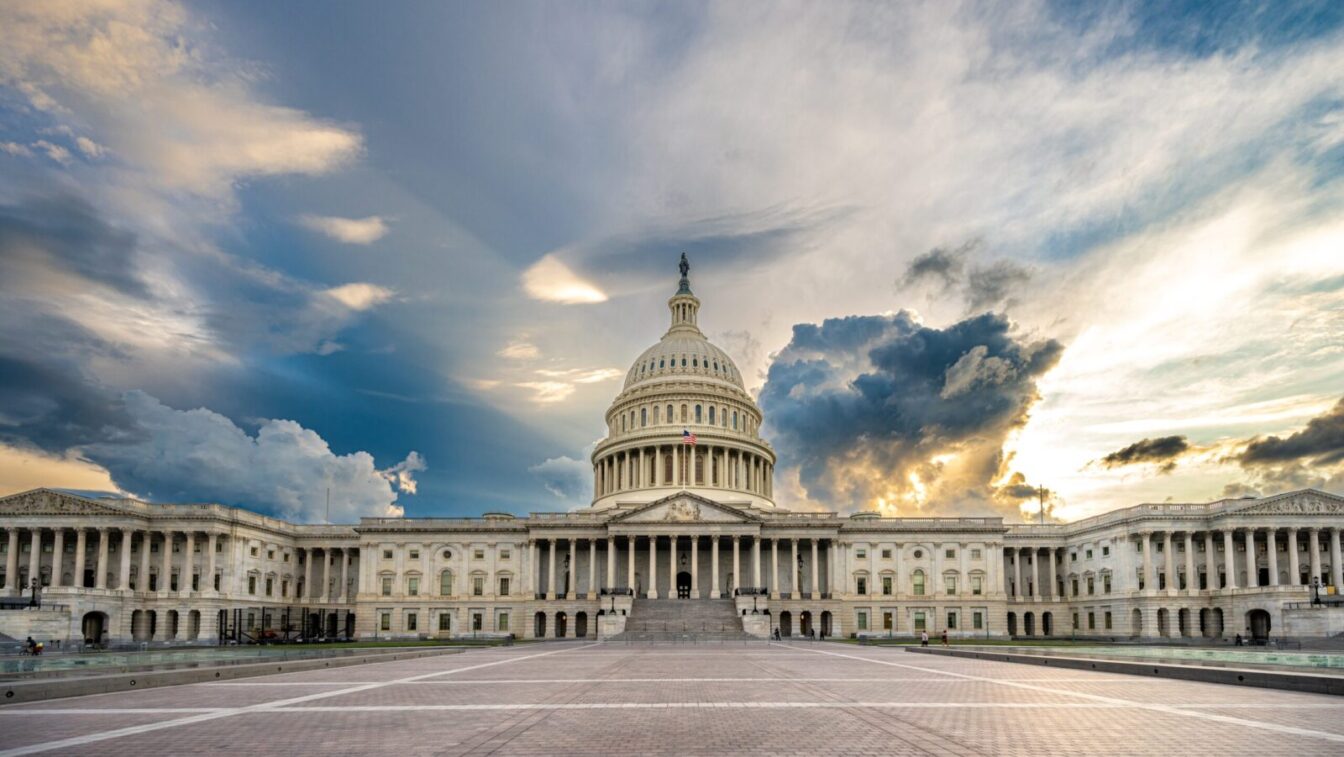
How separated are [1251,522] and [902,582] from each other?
34.0 meters

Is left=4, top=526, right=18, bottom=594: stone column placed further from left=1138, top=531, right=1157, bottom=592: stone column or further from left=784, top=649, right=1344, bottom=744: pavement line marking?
left=1138, top=531, right=1157, bottom=592: stone column

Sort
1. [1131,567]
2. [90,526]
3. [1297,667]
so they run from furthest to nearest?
[1131,567], [90,526], [1297,667]

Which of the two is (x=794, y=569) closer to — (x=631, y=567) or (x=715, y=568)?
Result: (x=715, y=568)

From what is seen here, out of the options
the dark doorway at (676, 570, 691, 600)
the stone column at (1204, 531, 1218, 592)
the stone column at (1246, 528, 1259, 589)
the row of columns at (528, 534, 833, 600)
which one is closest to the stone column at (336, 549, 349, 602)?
the row of columns at (528, 534, 833, 600)

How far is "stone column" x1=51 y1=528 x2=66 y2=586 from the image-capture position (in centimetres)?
8950

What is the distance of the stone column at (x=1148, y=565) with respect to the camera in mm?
97062

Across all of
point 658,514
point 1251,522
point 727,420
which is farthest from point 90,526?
point 1251,522

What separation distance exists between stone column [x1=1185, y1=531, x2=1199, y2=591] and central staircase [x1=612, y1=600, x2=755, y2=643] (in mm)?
43239

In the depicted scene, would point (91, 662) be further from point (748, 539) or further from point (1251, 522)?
point (1251, 522)

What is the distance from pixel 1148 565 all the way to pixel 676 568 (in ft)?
155

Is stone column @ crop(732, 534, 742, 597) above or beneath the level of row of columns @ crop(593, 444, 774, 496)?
beneath

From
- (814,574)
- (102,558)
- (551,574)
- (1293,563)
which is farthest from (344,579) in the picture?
(1293,563)

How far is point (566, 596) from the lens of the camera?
10800 centimetres

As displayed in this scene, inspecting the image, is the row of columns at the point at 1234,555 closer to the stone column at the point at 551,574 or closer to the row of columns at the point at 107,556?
the stone column at the point at 551,574
